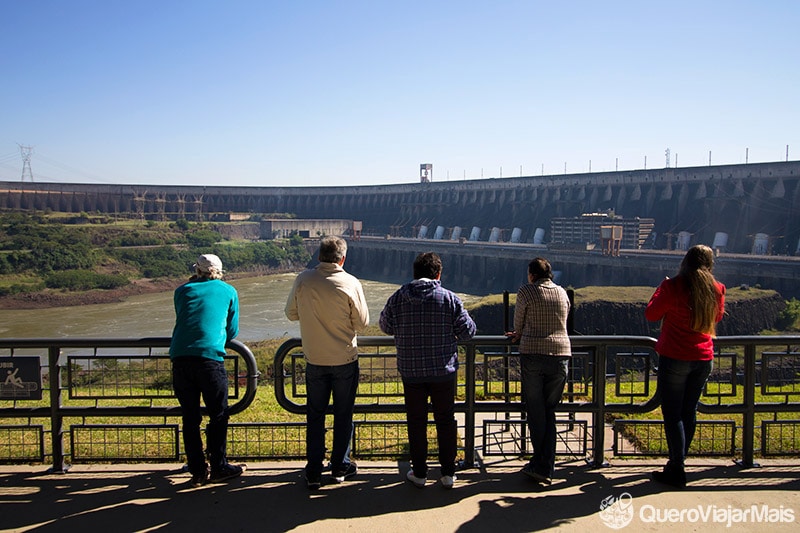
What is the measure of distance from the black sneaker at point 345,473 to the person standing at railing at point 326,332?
11cm

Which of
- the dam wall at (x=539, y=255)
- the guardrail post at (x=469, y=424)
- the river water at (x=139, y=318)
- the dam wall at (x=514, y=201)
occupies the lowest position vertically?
the river water at (x=139, y=318)

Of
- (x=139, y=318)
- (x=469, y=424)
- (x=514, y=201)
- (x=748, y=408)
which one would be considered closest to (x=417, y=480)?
(x=469, y=424)

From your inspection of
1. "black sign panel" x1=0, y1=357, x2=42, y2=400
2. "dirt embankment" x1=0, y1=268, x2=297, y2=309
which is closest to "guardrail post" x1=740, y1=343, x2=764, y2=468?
"black sign panel" x1=0, y1=357, x2=42, y2=400

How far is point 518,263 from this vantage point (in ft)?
162

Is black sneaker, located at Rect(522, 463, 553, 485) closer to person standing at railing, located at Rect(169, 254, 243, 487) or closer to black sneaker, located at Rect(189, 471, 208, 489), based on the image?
person standing at railing, located at Rect(169, 254, 243, 487)

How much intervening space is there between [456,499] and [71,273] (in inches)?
1928

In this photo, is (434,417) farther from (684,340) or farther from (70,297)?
(70,297)

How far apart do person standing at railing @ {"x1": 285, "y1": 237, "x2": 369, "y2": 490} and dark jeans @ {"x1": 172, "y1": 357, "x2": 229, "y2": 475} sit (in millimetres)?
558

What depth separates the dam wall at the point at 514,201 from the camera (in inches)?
1802

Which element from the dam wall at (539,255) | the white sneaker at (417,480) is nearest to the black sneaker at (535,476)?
the white sneaker at (417,480)

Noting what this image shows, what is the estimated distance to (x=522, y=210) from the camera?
63.2m

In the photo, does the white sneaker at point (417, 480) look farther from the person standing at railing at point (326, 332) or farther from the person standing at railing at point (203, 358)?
the person standing at railing at point (203, 358)

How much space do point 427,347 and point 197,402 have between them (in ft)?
4.94

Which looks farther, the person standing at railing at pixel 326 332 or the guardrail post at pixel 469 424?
the guardrail post at pixel 469 424
